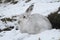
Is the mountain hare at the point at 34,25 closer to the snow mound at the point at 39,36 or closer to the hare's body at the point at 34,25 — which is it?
the hare's body at the point at 34,25

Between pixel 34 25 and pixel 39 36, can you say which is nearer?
pixel 39 36

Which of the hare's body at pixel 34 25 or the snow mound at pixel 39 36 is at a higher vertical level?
the hare's body at pixel 34 25

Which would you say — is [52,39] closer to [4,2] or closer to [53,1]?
[53,1]

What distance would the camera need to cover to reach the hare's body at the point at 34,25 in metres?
7.62

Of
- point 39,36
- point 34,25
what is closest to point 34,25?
point 34,25

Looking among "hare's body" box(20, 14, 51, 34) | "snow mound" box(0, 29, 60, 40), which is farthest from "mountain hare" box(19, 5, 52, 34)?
"snow mound" box(0, 29, 60, 40)

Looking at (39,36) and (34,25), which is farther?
(34,25)

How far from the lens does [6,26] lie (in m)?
10.4

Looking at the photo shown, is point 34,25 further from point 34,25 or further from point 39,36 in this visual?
point 39,36

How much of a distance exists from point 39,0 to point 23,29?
707cm

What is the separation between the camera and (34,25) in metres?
7.68

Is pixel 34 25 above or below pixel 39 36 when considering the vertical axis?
above

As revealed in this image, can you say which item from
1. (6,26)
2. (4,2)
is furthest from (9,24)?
(4,2)

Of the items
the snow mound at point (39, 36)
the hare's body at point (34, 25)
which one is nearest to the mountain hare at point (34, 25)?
the hare's body at point (34, 25)
